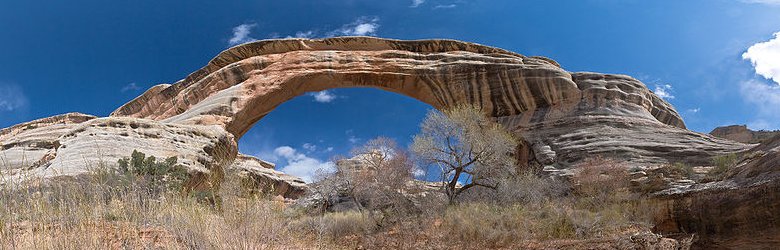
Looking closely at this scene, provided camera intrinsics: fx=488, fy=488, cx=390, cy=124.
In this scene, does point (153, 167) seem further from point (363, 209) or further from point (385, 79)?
point (385, 79)

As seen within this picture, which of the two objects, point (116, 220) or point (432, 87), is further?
point (432, 87)

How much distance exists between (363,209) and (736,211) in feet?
26.7

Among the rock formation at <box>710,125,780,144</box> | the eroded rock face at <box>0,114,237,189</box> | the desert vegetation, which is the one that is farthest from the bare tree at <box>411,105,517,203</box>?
the rock formation at <box>710,125,780,144</box>

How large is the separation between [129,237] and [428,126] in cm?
1363

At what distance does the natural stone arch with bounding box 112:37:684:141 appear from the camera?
18.3m

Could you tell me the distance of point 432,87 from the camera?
1944 centimetres

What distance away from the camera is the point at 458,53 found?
20.2 meters

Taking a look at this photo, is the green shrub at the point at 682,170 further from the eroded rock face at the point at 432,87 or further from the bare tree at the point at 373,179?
the bare tree at the point at 373,179

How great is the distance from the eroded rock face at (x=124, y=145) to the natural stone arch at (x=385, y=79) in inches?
150

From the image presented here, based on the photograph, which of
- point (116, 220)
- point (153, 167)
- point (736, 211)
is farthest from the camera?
point (153, 167)

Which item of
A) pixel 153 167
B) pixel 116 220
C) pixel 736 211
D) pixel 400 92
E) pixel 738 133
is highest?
pixel 400 92

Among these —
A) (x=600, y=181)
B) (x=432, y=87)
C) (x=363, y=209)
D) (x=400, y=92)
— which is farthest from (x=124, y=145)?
(x=600, y=181)

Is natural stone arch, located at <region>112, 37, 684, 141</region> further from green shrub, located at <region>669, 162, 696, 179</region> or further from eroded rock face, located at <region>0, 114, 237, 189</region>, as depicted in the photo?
green shrub, located at <region>669, 162, 696, 179</region>

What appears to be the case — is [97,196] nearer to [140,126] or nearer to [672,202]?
[672,202]
